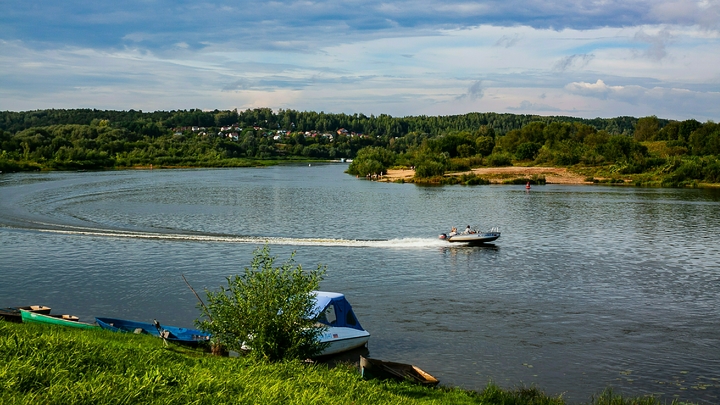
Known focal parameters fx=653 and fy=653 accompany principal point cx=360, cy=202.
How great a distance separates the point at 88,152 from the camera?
186m

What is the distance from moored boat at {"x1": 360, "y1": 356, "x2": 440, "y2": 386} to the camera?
20.1 meters

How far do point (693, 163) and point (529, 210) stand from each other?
6724cm

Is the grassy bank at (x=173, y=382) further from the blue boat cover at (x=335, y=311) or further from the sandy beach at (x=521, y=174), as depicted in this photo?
the sandy beach at (x=521, y=174)

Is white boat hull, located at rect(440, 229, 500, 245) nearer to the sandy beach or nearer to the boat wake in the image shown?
the boat wake

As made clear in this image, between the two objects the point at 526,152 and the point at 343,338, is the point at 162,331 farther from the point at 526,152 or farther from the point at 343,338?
the point at 526,152

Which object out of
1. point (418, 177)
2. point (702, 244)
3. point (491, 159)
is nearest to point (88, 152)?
point (418, 177)

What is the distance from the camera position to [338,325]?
87.1ft

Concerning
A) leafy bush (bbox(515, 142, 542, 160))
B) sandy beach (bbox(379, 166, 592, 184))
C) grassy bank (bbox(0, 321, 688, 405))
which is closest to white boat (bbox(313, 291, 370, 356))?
grassy bank (bbox(0, 321, 688, 405))

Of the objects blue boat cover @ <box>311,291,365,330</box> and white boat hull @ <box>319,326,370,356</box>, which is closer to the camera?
white boat hull @ <box>319,326,370,356</box>

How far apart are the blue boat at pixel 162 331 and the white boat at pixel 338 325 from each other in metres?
4.60

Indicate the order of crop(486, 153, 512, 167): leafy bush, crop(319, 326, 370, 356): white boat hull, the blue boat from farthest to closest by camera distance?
crop(486, 153, 512, 167): leafy bush
crop(319, 326, 370, 356): white boat hull
the blue boat

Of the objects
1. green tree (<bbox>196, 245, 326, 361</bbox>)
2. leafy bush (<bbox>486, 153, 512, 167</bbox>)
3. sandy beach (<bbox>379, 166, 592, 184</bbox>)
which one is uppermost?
leafy bush (<bbox>486, 153, 512, 167</bbox>)

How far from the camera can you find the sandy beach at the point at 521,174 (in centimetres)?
13975

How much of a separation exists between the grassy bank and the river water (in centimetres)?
495
